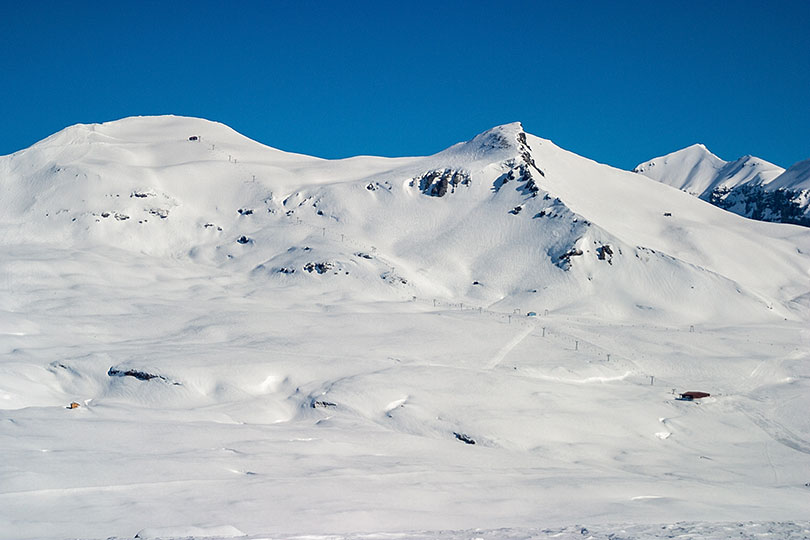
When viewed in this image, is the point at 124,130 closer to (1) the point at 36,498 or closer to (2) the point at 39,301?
(2) the point at 39,301

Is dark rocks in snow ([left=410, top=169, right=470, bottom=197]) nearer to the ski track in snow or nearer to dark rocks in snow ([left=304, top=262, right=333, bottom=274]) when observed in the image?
dark rocks in snow ([left=304, top=262, right=333, bottom=274])

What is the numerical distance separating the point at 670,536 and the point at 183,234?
91313 millimetres

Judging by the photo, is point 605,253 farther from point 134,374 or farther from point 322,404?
point 134,374

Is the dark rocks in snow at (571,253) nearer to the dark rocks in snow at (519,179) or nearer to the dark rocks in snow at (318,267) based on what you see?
the dark rocks in snow at (519,179)

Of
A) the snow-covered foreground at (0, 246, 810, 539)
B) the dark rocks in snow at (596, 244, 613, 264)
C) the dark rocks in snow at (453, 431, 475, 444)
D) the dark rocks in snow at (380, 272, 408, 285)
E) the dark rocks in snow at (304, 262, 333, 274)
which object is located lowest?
the dark rocks in snow at (453, 431, 475, 444)

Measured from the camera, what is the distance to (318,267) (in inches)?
3413

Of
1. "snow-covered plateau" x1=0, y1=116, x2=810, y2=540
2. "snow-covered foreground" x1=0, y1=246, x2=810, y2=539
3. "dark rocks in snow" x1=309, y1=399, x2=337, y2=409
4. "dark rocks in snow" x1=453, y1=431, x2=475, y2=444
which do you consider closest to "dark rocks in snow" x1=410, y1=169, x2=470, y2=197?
"snow-covered plateau" x1=0, y1=116, x2=810, y2=540

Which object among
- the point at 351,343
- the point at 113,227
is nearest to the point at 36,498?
the point at 351,343

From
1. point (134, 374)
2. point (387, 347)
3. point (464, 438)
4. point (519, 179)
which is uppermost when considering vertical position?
point (519, 179)

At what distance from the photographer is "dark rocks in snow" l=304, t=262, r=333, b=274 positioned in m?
86.2

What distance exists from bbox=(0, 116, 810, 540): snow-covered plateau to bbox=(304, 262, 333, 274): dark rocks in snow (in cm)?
30

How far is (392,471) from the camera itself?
29125 millimetres

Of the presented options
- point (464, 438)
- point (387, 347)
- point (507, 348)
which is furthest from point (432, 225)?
point (464, 438)

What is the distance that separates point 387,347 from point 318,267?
95.7 ft
